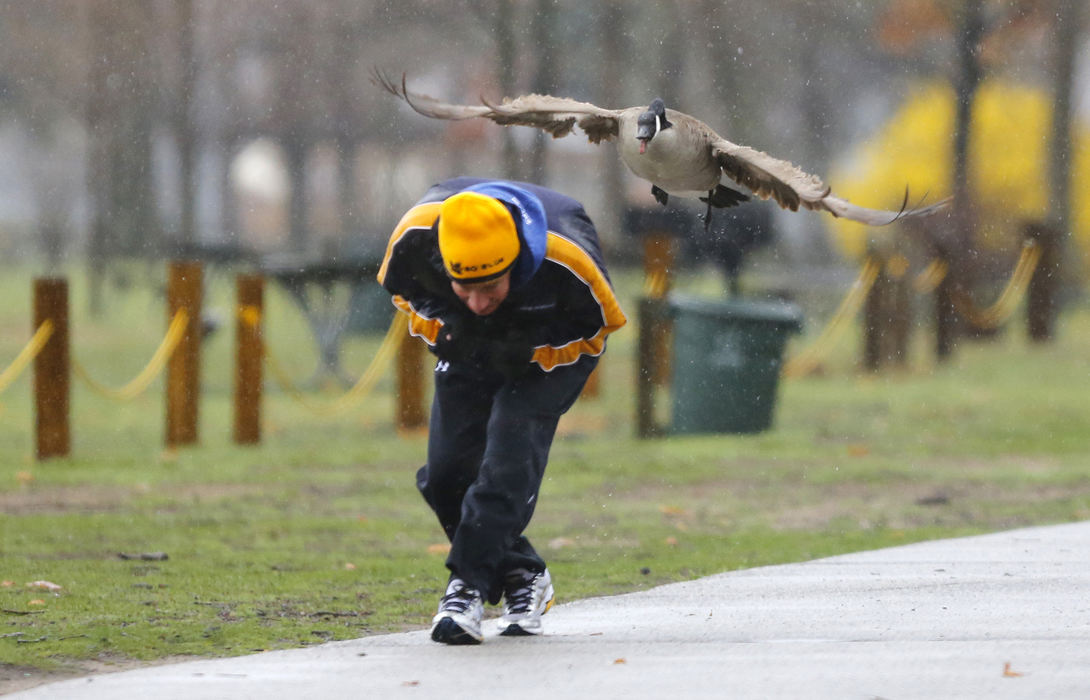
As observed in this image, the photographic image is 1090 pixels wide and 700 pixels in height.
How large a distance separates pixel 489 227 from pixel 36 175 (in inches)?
1351

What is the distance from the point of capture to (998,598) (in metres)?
5.23

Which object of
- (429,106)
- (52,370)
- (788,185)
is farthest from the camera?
(52,370)

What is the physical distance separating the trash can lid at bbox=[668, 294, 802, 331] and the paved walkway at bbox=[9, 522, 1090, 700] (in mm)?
5115

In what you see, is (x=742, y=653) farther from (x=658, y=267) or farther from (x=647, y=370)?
(x=658, y=267)

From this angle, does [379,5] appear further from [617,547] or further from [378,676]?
[378,676]

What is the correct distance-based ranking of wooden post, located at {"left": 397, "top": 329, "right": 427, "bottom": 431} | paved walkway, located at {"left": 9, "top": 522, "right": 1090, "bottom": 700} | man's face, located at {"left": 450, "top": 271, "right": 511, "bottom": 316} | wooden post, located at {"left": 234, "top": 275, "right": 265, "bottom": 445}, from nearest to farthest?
paved walkway, located at {"left": 9, "top": 522, "right": 1090, "bottom": 700} → man's face, located at {"left": 450, "top": 271, "right": 511, "bottom": 316} → wooden post, located at {"left": 234, "top": 275, "right": 265, "bottom": 445} → wooden post, located at {"left": 397, "top": 329, "right": 427, "bottom": 431}

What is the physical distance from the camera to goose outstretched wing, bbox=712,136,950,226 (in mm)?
5043

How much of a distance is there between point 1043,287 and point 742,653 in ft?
52.2

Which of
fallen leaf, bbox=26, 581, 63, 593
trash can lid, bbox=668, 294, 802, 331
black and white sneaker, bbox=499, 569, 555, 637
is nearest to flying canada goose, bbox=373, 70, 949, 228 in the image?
black and white sneaker, bbox=499, 569, 555, 637

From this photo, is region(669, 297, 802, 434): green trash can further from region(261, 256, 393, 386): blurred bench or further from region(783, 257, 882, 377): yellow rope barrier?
region(261, 256, 393, 386): blurred bench

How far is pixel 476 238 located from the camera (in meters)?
4.19

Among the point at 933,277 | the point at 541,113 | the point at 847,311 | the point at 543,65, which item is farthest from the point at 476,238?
the point at 543,65

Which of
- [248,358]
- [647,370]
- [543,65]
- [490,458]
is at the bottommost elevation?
[647,370]

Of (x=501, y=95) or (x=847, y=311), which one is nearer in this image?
(x=847, y=311)
